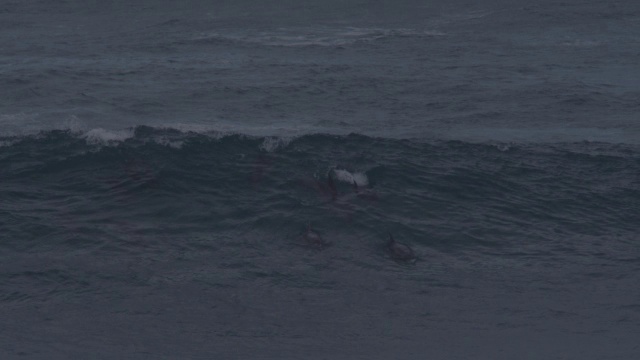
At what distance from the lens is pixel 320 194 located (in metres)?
40.2

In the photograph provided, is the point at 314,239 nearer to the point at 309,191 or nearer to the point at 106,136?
the point at 309,191

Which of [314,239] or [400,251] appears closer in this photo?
[400,251]

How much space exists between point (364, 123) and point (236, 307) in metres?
24.1

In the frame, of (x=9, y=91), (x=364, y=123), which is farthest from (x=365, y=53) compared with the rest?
(x=9, y=91)

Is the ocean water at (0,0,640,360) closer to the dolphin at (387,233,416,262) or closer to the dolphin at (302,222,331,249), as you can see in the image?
the dolphin at (302,222,331,249)

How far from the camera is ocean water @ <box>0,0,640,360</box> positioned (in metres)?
29.4

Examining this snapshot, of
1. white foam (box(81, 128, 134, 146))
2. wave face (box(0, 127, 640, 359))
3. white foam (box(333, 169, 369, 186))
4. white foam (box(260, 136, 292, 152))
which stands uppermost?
white foam (box(81, 128, 134, 146))

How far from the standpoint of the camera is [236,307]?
30578 millimetres

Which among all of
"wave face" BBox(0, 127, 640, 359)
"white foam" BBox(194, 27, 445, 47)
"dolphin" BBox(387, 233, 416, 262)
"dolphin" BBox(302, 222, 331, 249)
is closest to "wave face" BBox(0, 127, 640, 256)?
"wave face" BBox(0, 127, 640, 359)

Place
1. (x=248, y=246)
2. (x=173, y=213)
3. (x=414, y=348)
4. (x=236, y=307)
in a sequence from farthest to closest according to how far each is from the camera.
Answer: (x=173, y=213)
(x=248, y=246)
(x=236, y=307)
(x=414, y=348)

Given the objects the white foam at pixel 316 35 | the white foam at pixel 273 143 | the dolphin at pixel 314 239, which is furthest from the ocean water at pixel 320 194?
the white foam at pixel 316 35

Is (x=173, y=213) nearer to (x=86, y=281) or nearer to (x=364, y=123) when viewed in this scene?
(x=86, y=281)

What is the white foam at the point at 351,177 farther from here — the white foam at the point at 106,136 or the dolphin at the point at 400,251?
the white foam at the point at 106,136

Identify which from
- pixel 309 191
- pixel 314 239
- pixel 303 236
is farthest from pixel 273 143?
pixel 314 239
